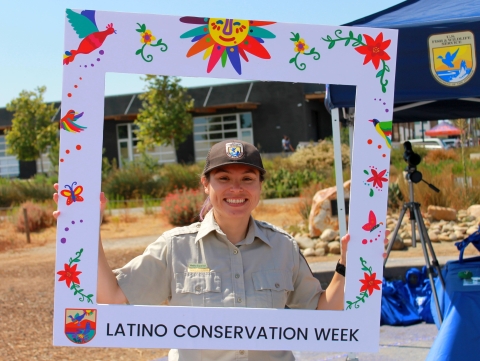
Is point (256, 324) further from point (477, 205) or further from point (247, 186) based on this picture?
point (477, 205)

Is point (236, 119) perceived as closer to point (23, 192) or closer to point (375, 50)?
point (23, 192)

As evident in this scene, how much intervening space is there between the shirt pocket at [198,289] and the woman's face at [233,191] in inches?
10.1

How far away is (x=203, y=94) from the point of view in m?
25.0

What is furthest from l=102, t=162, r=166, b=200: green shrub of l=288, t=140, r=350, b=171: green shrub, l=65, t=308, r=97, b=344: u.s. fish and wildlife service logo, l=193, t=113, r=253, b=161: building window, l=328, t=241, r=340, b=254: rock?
l=65, t=308, r=97, b=344: u.s. fish and wildlife service logo

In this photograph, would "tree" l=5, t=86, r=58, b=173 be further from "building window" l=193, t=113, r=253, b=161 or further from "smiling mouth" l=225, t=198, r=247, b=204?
"smiling mouth" l=225, t=198, r=247, b=204

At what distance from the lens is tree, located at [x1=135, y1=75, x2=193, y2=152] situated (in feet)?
75.3

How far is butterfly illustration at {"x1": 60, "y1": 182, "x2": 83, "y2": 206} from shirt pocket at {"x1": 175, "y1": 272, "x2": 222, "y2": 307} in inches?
18.8

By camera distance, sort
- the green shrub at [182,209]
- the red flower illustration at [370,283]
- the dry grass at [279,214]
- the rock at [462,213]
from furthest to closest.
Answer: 1. the green shrub at [182,209]
2. the dry grass at [279,214]
3. the rock at [462,213]
4. the red flower illustration at [370,283]

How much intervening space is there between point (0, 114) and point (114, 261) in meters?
23.6

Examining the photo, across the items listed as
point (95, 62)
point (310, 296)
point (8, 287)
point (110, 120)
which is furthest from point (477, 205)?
point (110, 120)

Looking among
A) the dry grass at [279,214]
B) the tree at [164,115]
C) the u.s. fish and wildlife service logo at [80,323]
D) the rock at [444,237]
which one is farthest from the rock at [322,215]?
the tree at [164,115]

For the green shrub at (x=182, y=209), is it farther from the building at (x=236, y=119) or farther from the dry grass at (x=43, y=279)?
the building at (x=236, y=119)

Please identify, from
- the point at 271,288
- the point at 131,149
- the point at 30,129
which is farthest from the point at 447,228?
the point at 30,129

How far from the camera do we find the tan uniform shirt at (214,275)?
212cm
